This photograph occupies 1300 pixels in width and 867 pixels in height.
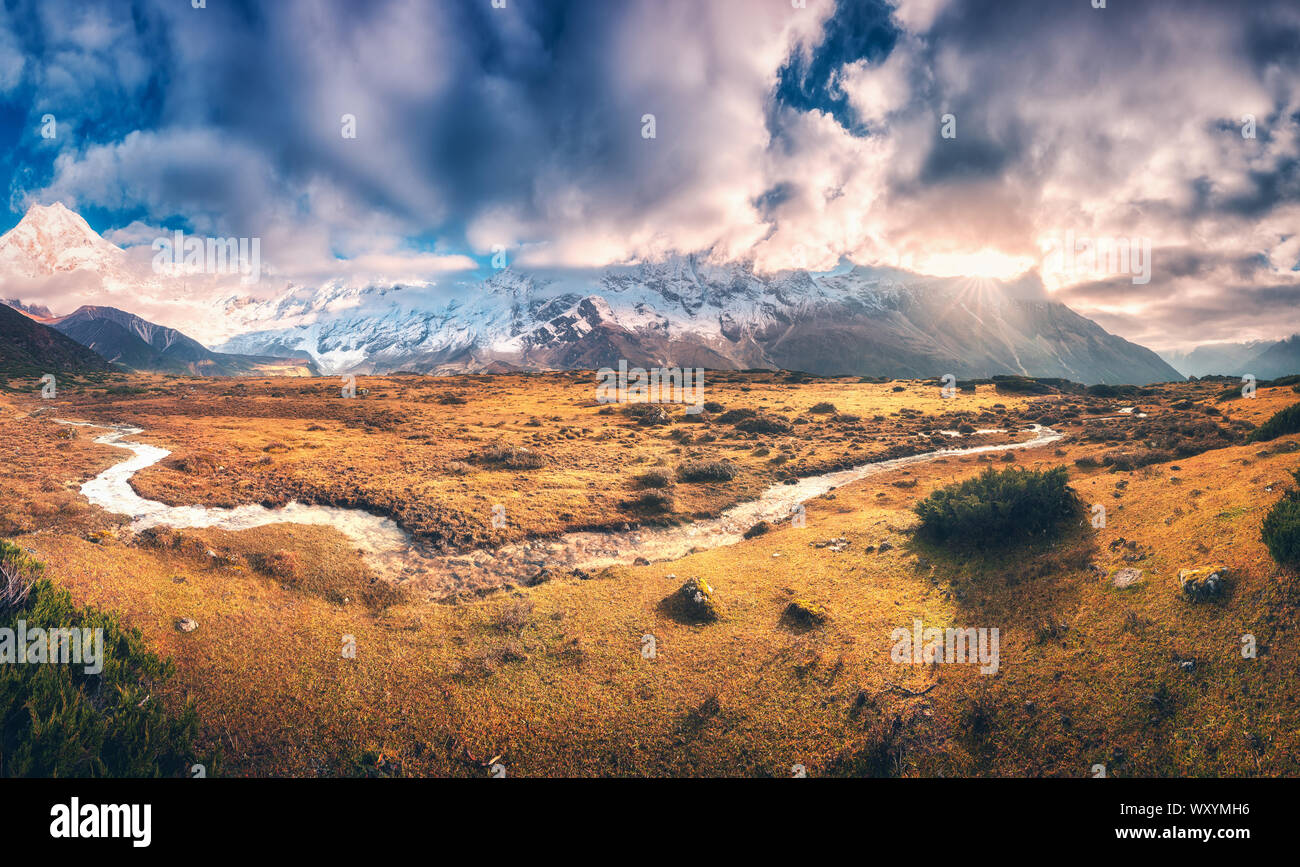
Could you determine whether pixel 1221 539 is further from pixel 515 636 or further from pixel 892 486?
pixel 515 636

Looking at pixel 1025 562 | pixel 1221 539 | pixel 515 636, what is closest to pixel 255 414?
pixel 515 636

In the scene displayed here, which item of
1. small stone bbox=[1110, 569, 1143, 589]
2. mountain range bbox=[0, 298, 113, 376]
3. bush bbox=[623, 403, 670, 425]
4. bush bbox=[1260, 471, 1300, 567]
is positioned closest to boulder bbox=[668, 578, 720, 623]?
small stone bbox=[1110, 569, 1143, 589]

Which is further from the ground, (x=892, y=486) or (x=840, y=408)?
(x=840, y=408)

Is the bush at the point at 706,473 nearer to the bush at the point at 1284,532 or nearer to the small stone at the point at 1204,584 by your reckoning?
the small stone at the point at 1204,584

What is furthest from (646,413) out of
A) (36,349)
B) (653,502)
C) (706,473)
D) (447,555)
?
(36,349)

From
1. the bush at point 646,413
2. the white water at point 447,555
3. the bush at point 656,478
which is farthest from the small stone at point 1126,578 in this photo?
the bush at point 646,413

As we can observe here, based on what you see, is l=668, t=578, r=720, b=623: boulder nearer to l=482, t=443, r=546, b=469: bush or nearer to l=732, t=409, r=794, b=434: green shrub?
l=482, t=443, r=546, b=469: bush
